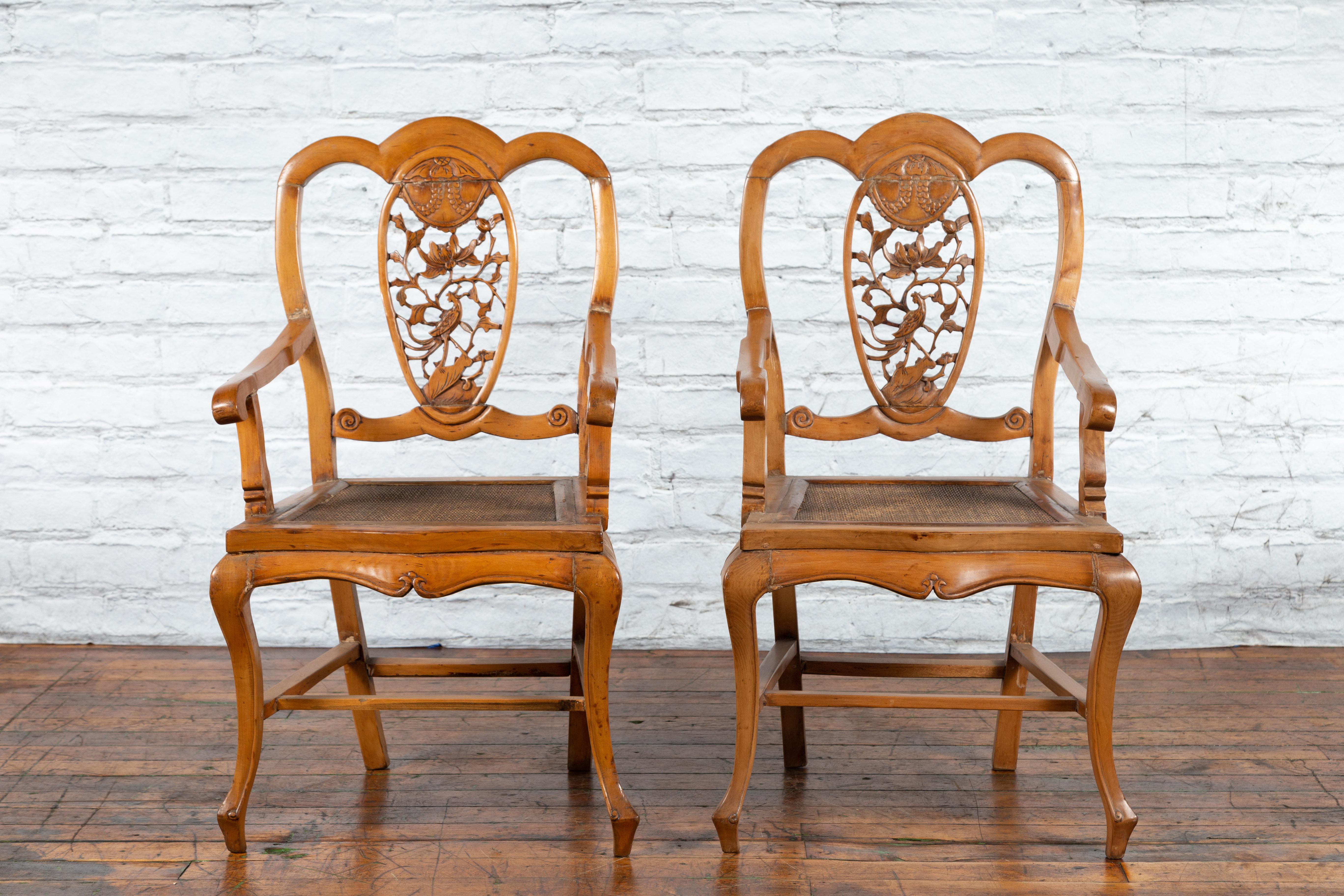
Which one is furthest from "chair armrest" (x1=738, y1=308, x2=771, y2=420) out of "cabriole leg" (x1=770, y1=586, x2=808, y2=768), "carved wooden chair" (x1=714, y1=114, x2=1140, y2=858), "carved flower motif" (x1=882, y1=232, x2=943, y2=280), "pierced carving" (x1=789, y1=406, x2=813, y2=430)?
"cabriole leg" (x1=770, y1=586, x2=808, y2=768)

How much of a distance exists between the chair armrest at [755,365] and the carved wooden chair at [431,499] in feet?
0.61

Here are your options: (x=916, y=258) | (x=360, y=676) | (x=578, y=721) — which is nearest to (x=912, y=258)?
(x=916, y=258)

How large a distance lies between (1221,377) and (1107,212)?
426 mm

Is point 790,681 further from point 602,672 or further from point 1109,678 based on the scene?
point 1109,678

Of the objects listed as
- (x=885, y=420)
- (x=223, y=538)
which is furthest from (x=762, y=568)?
(x=223, y=538)

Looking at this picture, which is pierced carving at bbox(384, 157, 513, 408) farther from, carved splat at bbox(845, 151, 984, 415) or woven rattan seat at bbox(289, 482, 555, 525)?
carved splat at bbox(845, 151, 984, 415)

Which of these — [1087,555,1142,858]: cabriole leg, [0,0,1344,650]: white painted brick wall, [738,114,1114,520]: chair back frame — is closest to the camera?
[1087,555,1142,858]: cabriole leg

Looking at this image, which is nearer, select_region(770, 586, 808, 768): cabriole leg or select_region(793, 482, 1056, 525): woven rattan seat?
select_region(793, 482, 1056, 525): woven rattan seat

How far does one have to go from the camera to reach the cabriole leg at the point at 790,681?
185 centimetres

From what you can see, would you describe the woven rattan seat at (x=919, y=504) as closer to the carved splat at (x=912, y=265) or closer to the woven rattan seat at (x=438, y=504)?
the carved splat at (x=912, y=265)

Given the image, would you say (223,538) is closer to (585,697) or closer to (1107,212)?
(585,697)

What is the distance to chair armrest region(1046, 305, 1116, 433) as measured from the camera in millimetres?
1533

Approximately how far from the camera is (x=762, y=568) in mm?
1552

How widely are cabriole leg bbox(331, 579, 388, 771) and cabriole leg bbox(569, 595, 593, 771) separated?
0.32m
